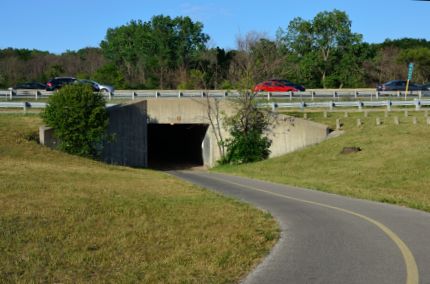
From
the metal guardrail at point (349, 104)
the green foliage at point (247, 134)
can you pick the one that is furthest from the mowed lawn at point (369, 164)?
the green foliage at point (247, 134)

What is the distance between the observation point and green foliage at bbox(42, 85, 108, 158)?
108 feet

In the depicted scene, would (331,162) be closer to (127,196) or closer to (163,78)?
(127,196)

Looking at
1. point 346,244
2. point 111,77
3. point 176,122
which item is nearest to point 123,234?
point 346,244

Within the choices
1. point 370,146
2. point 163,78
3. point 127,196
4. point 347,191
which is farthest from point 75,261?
point 163,78

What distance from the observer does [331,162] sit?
30.0m

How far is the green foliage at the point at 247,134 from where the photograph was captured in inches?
1576

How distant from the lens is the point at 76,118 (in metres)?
33.0

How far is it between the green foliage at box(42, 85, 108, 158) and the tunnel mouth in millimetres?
12673

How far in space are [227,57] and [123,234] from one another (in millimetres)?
75701

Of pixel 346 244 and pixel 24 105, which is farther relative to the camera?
pixel 24 105

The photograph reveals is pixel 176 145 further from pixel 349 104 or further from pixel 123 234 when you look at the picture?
pixel 123 234

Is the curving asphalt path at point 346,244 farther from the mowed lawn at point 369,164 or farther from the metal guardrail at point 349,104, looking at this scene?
the metal guardrail at point 349,104

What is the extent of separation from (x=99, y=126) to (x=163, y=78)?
4970 cm

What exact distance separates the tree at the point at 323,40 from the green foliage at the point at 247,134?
128 ft
